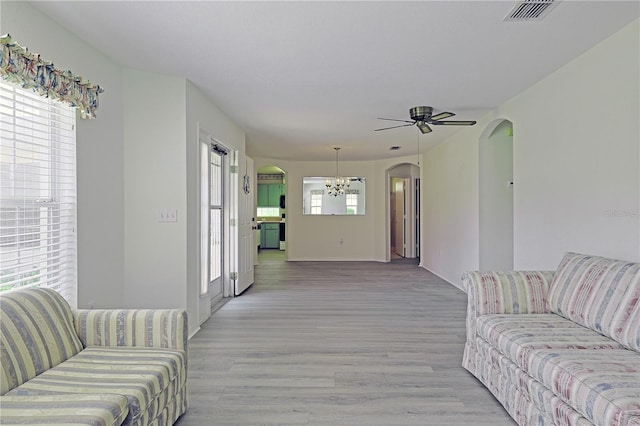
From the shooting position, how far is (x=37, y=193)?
8.39 ft

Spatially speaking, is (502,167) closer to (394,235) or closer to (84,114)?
(84,114)

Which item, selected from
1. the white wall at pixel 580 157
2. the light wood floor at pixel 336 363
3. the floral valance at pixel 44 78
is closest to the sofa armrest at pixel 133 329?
the light wood floor at pixel 336 363

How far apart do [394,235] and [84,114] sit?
9.79 metres

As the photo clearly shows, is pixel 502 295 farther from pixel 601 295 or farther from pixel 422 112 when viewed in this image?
pixel 422 112

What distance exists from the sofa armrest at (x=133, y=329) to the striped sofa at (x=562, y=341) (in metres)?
1.93

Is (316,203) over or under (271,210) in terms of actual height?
over

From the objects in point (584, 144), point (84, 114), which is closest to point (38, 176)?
point (84, 114)

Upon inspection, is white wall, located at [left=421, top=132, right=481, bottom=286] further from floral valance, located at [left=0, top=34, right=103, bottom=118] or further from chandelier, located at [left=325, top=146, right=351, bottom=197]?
floral valance, located at [left=0, top=34, right=103, bottom=118]

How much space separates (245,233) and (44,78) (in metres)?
3.99

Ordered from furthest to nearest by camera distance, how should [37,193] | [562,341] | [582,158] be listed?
[582,158], [37,193], [562,341]

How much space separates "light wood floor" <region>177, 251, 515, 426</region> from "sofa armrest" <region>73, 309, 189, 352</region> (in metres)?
0.50

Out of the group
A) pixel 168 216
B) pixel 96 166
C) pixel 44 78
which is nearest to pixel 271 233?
pixel 168 216

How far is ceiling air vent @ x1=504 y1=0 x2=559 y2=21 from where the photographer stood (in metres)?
2.26

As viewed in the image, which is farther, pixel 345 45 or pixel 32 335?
pixel 345 45
